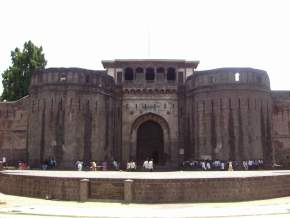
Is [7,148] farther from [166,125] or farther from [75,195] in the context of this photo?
[75,195]

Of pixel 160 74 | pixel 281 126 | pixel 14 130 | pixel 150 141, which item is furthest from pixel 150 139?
pixel 14 130

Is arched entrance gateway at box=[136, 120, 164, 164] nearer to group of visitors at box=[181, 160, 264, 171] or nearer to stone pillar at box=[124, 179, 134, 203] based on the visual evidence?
group of visitors at box=[181, 160, 264, 171]

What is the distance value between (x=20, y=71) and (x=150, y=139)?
43.2ft

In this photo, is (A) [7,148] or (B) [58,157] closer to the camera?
(B) [58,157]

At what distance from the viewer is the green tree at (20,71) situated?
36.2 meters

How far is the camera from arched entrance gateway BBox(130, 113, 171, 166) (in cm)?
3122

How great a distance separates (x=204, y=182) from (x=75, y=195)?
397cm

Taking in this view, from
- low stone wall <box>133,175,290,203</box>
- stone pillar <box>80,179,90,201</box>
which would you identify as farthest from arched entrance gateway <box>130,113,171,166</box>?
stone pillar <box>80,179,90,201</box>

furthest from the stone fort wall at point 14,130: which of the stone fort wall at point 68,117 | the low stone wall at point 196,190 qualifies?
the low stone wall at point 196,190

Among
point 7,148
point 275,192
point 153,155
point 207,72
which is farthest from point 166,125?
point 275,192

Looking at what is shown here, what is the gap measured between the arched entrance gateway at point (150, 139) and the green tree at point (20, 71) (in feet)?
35.7

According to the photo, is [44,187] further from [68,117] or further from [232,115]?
[232,115]

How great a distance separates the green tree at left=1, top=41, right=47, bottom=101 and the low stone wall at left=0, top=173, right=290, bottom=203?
2341 cm

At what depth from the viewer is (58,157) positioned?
1075 inches
